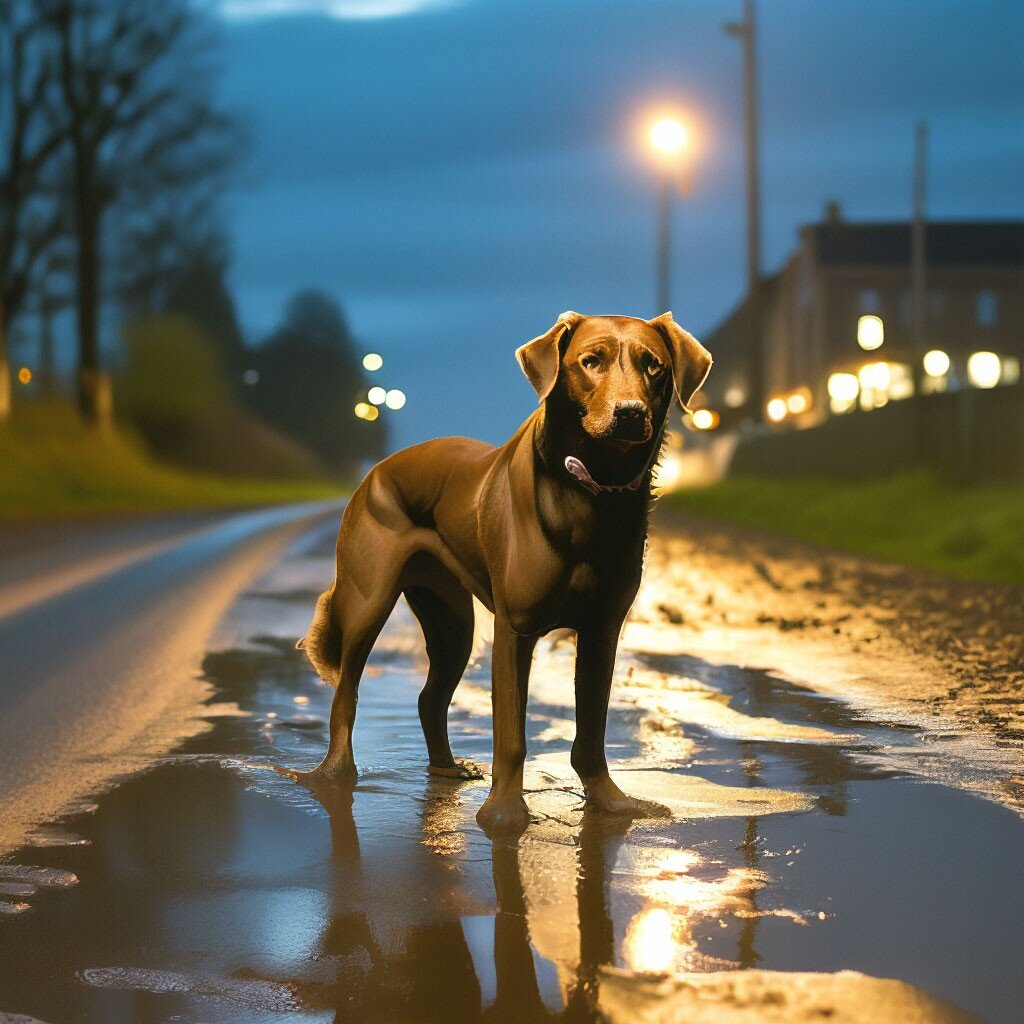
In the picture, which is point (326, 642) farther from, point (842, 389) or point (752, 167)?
point (842, 389)

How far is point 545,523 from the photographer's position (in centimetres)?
615

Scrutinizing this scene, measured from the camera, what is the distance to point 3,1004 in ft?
14.2

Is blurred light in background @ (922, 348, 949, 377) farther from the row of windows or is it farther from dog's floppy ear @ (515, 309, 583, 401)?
dog's floppy ear @ (515, 309, 583, 401)

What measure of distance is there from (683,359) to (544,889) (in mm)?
1811

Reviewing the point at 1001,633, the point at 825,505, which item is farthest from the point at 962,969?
the point at 825,505

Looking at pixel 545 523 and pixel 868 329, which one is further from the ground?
pixel 868 329

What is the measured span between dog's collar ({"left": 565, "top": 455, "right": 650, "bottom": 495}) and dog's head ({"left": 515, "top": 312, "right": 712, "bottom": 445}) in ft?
0.43

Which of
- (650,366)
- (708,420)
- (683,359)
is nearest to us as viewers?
(650,366)

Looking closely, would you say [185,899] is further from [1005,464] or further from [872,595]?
[1005,464]

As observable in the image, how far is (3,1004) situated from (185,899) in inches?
40.0

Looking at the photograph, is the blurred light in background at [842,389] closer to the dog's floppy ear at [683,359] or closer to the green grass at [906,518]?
the green grass at [906,518]

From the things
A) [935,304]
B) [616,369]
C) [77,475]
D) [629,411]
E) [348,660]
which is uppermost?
[935,304]

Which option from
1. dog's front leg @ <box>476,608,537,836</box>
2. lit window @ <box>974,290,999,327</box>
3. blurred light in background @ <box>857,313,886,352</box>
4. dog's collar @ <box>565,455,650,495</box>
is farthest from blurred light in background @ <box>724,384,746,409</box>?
dog's collar @ <box>565,455,650,495</box>

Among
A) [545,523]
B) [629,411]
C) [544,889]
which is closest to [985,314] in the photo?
[545,523]
